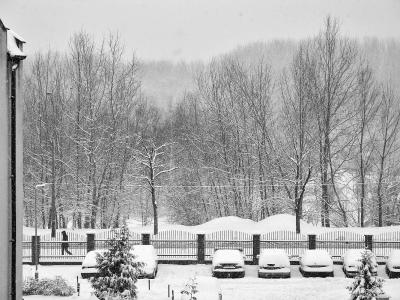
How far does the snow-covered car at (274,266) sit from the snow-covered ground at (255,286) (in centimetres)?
32

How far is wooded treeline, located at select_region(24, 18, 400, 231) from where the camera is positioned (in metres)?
39.9

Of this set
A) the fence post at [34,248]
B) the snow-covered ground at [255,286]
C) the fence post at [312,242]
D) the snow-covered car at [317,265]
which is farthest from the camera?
the fence post at [312,242]

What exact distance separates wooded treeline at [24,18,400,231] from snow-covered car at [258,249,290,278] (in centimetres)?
1452

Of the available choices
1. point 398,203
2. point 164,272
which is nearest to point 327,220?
point 398,203

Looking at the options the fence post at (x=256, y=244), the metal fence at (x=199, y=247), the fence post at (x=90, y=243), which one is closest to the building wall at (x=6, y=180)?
the metal fence at (x=199, y=247)

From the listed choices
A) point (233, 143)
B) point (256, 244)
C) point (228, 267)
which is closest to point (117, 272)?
point (228, 267)

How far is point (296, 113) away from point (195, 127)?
52.2 ft

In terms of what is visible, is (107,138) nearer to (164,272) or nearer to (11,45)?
(164,272)

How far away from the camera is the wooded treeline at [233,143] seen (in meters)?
39.9

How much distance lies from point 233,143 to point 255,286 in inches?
1025

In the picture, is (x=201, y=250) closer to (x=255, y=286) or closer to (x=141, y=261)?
(x=141, y=261)

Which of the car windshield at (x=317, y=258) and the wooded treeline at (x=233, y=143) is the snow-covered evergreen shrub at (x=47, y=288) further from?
the wooded treeline at (x=233, y=143)

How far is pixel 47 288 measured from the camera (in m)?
18.1

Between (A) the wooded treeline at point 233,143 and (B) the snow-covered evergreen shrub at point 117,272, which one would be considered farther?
(A) the wooded treeline at point 233,143
